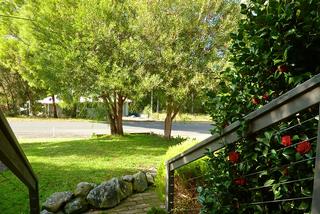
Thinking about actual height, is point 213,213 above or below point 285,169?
below

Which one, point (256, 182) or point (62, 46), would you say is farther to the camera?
point (62, 46)

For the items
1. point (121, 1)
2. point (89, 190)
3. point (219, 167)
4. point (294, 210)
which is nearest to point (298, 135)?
point (294, 210)

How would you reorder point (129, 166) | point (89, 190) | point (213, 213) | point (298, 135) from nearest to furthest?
point (298, 135) < point (213, 213) < point (89, 190) < point (129, 166)

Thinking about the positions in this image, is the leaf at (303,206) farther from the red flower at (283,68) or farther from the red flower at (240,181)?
the red flower at (283,68)

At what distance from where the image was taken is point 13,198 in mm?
5391

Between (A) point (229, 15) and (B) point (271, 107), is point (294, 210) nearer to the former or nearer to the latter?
(B) point (271, 107)

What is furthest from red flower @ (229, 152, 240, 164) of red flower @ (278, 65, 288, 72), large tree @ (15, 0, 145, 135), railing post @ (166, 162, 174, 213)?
large tree @ (15, 0, 145, 135)

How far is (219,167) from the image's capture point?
193 cm

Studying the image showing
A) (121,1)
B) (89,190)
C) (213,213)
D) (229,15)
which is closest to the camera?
(213,213)

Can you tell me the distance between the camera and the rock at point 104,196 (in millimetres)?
5062

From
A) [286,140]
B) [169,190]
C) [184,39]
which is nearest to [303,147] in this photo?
[286,140]

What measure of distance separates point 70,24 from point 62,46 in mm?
872

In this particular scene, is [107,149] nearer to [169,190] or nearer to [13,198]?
[13,198]

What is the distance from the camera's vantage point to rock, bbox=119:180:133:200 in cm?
537
